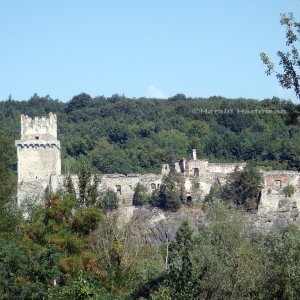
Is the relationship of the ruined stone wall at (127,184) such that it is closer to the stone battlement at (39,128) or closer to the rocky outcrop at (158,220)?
the rocky outcrop at (158,220)

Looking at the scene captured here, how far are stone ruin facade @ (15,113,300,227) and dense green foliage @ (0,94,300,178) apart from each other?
452cm

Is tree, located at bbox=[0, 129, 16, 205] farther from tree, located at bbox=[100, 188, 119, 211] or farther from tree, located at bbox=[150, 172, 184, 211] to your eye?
tree, located at bbox=[150, 172, 184, 211]

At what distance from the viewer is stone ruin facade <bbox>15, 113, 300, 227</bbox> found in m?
62.7

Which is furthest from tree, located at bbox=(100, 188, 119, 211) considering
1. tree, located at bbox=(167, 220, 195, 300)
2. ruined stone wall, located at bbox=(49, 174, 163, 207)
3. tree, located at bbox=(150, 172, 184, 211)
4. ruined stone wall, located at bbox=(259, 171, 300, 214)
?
→ tree, located at bbox=(167, 220, 195, 300)

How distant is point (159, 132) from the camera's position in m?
97.1

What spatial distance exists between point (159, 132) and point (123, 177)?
97.4ft

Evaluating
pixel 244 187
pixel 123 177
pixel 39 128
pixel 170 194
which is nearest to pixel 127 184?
pixel 123 177

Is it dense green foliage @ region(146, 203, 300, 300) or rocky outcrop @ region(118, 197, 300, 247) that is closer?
dense green foliage @ region(146, 203, 300, 300)

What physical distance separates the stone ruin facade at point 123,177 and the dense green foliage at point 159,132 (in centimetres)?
452

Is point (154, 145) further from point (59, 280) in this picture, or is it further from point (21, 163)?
point (59, 280)

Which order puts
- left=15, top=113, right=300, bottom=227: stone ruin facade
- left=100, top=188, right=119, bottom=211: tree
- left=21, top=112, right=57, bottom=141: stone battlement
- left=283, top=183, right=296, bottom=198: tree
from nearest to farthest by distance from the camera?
left=100, top=188, right=119, bottom=211: tree < left=15, top=113, right=300, bottom=227: stone ruin facade < left=21, top=112, right=57, bottom=141: stone battlement < left=283, top=183, right=296, bottom=198: tree

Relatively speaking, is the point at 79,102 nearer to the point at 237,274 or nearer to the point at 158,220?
the point at 158,220

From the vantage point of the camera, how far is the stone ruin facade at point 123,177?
62.7 m

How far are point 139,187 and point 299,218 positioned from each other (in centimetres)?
922
